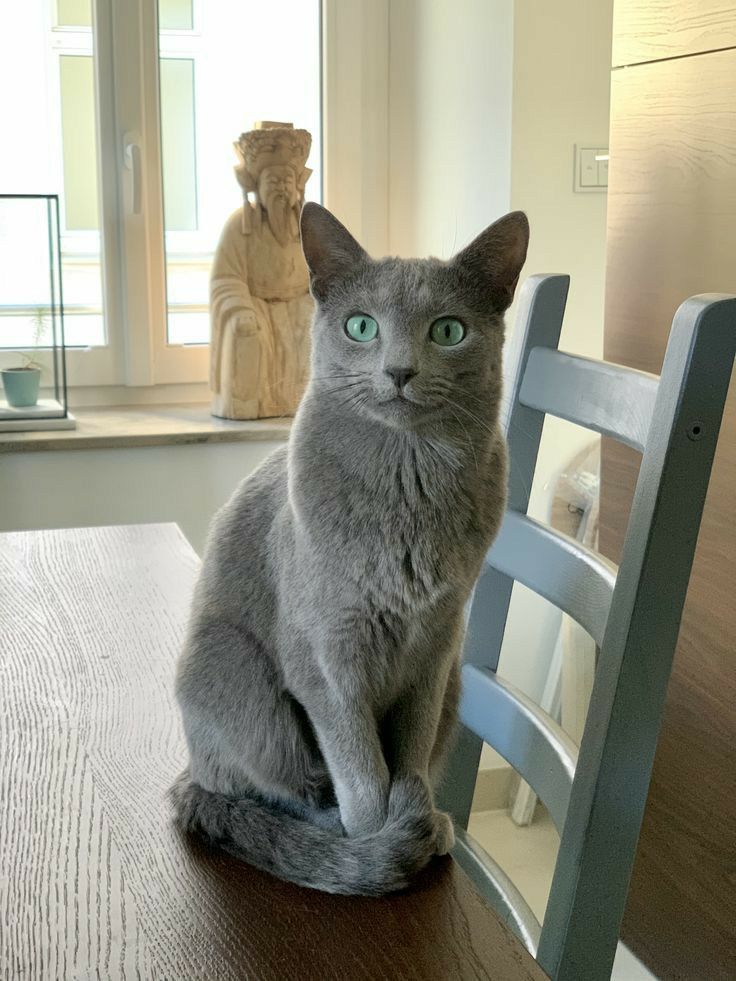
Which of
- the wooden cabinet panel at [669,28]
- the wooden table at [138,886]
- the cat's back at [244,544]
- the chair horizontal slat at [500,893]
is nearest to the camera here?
the wooden table at [138,886]

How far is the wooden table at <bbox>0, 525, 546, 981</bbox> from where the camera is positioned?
634mm

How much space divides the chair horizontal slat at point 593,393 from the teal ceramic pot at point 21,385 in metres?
1.59

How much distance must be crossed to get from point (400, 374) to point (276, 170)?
5.77 feet

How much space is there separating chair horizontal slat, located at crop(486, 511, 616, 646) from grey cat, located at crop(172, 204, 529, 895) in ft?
0.44

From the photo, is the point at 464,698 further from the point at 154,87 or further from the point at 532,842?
the point at 154,87

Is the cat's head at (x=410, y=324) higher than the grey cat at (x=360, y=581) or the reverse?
higher

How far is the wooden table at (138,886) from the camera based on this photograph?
63cm

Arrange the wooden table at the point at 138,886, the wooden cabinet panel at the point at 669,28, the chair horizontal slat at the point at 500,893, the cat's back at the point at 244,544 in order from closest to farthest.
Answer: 1. the wooden table at the point at 138,886
2. the cat's back at the point at 244,544
3. the chair horizontal slat at the point at 500,893
4. the wooden cabinet panel at the point at 669,28

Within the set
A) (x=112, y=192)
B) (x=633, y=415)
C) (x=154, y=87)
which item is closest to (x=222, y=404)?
(x=112, y=192)

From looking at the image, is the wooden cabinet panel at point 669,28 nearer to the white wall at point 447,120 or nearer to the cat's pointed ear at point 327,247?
the white wall at point 447,120

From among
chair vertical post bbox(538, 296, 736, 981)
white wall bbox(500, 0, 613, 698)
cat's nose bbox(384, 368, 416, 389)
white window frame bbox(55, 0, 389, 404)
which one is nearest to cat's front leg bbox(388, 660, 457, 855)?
chair vertical post bbox(538, 296, 736, 981)

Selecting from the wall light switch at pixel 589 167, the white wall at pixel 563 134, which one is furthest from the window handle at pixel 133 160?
the wall light switch at pixel 589 167

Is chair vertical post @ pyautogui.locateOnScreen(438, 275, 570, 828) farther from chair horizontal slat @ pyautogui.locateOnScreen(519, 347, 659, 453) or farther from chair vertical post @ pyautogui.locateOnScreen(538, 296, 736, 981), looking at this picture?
chair vertical post @ pyautogui.locateOnScreen(538, 296, 736, 981)

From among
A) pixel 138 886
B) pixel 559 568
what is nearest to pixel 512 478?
pixel 559 568
